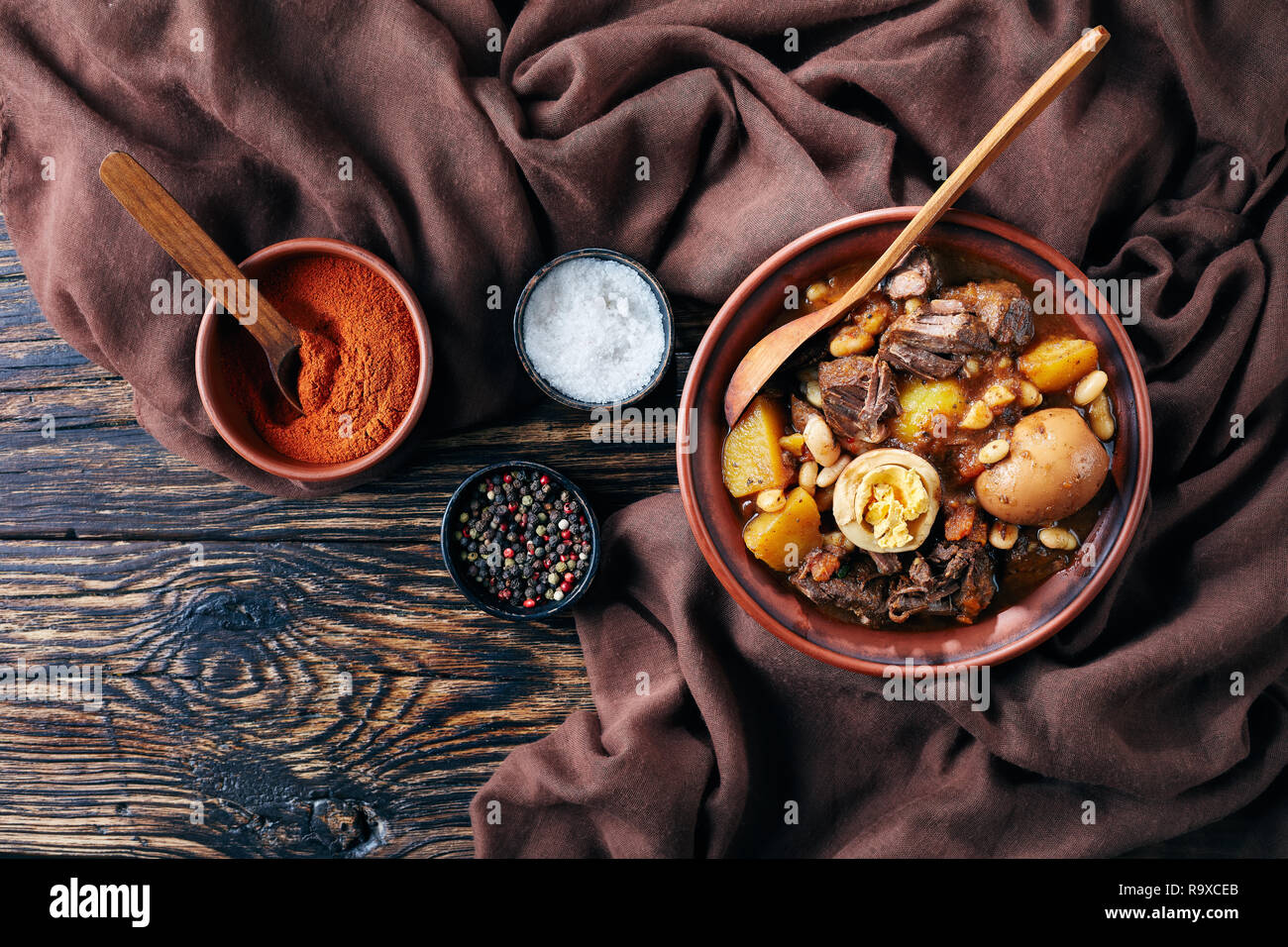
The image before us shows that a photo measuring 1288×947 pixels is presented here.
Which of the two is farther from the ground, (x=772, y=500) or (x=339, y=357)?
(x=339, y=357)

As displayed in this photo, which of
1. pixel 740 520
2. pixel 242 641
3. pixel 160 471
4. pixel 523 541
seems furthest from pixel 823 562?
pixel 160 471

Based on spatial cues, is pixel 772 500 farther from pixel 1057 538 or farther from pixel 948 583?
pixel 1057 538

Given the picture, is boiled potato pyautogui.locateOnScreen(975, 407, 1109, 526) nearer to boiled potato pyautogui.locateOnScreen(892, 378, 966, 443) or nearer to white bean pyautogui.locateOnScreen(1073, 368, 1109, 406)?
white bean pyautogui.locateOnScreen(1073, 368, 1109, 406)

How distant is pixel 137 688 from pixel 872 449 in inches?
85.7

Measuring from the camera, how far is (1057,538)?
6.67ft

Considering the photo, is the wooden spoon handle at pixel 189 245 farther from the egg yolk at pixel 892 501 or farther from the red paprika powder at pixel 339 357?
the egg yolk at pixel 892 501

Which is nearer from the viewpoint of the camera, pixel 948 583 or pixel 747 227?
pixel 948 583

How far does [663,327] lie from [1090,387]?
104 cm

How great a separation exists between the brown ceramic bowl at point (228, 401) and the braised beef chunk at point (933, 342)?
1131 mm

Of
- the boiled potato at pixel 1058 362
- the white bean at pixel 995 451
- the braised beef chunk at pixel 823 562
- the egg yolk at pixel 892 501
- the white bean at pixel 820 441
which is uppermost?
the boiled potato at pixel 1058 362

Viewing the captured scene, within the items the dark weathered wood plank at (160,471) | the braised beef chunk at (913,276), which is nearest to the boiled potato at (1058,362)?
the braised beef chunk at (913,276)

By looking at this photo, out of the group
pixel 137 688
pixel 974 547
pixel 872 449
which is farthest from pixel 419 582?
pixel 974 547

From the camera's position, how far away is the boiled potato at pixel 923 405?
2.02 m

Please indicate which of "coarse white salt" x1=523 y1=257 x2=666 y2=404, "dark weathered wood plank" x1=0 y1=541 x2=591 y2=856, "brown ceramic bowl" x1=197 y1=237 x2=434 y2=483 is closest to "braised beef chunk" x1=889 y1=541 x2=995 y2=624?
"coarse white salt" x1=523 y1=257 x2=666 y2=404
